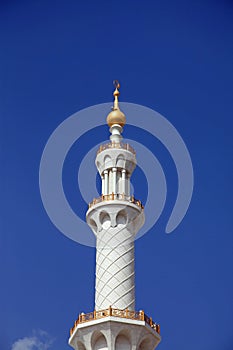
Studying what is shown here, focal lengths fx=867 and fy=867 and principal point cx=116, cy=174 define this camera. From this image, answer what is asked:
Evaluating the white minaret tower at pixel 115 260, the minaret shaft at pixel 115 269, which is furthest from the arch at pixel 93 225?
the minaret shaft at pixel 115 269

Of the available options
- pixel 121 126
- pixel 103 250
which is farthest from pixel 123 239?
pixel 121 126

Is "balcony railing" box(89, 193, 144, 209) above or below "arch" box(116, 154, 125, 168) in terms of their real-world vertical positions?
below

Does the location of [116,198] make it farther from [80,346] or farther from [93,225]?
[80,346]

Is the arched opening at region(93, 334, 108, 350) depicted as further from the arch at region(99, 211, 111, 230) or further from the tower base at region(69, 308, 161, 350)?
the arch at region(99, 211, 111, 230)

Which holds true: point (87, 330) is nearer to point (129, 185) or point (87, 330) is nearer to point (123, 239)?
point (123, 239)

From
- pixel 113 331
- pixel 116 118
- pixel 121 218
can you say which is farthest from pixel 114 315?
pixel 116 118

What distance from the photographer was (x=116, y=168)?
189ft

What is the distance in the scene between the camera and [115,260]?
53.4m

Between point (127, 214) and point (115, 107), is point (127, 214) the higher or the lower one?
the lower one

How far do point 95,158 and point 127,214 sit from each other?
17.5 feet

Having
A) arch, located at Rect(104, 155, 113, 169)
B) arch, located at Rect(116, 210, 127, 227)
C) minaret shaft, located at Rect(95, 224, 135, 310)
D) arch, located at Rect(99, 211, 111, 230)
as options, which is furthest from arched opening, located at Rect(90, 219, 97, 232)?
arch, located at Rect(104, 155, 113, 169)

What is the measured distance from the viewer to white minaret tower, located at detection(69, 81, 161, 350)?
165 feet

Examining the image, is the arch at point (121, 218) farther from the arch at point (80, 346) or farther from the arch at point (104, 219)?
the arch at point (80, 346)

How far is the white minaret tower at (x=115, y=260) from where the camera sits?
5038 cm
